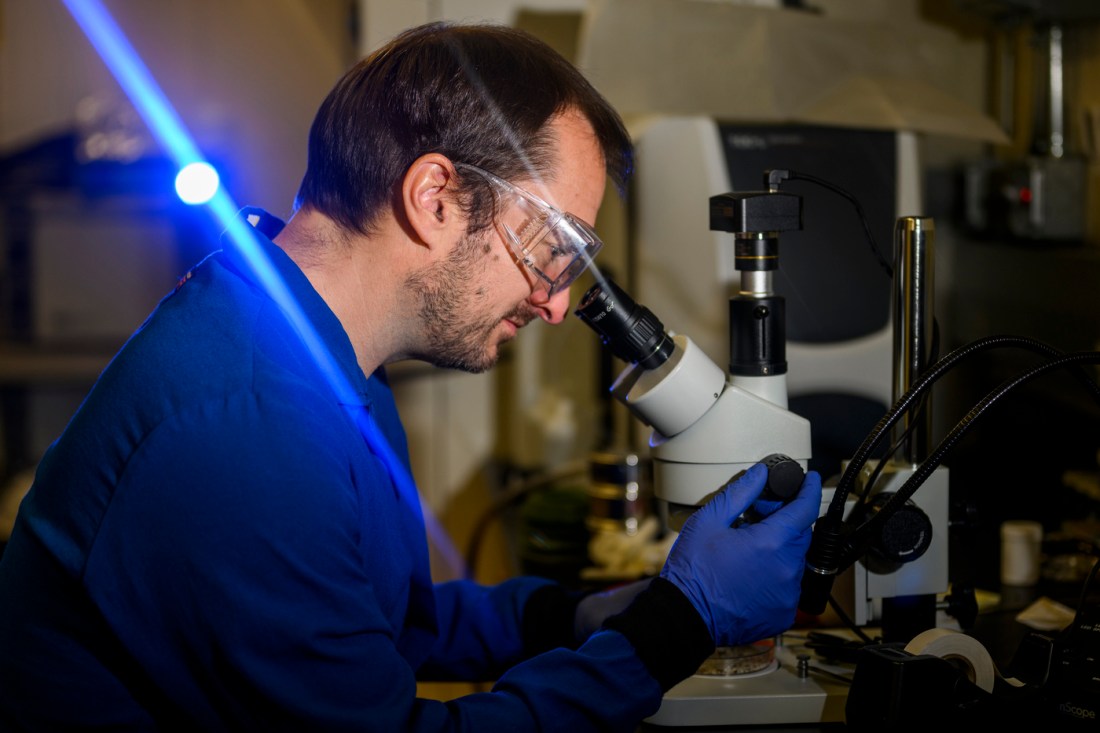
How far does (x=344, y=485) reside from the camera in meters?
0.96

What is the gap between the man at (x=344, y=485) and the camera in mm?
897

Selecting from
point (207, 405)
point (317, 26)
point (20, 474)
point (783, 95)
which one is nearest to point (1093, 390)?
point (207, 405)

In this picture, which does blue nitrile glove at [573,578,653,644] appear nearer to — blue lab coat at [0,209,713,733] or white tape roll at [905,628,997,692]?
blue lab coat at [0,209,713,733]

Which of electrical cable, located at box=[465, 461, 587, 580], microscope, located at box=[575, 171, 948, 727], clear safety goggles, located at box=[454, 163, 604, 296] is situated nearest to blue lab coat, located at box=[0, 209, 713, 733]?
microscope, located at box=[575, 171, 948, 727]

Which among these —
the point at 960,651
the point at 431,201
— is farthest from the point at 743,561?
the point at 431,201

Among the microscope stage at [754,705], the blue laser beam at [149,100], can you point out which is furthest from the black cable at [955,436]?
the blue laser beam at [149,100]

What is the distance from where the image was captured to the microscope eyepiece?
42.7 inches

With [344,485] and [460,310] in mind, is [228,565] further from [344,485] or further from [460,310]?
[460,310]

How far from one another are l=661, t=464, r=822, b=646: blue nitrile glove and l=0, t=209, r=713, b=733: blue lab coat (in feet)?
0.10

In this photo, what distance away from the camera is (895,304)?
1141 mm

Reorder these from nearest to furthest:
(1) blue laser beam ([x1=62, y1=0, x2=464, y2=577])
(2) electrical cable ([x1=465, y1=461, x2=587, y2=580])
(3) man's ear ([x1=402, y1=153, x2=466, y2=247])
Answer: (3) man's ear ([x1=402, y1=153, x2=466, y2=247]) < (2) electrical cable ([x1=465, y1=461, x2=587, y2=580]) < (1) blue laser beam ([x1=62, y1=0, x2=464, y2=577])

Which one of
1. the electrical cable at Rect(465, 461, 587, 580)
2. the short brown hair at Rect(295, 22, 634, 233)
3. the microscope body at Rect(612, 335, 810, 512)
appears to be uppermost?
the short brown hair at Rect(295, 22, 634, 233)

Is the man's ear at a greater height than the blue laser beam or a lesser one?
lesser

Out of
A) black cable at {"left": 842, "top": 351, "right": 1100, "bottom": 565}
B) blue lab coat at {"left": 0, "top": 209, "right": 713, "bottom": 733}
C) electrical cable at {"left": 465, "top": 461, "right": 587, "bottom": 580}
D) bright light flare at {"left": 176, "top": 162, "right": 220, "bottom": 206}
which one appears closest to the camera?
blue lab coat at {"left": 0, "top": 209, "right": 713, "bottom": 733}
